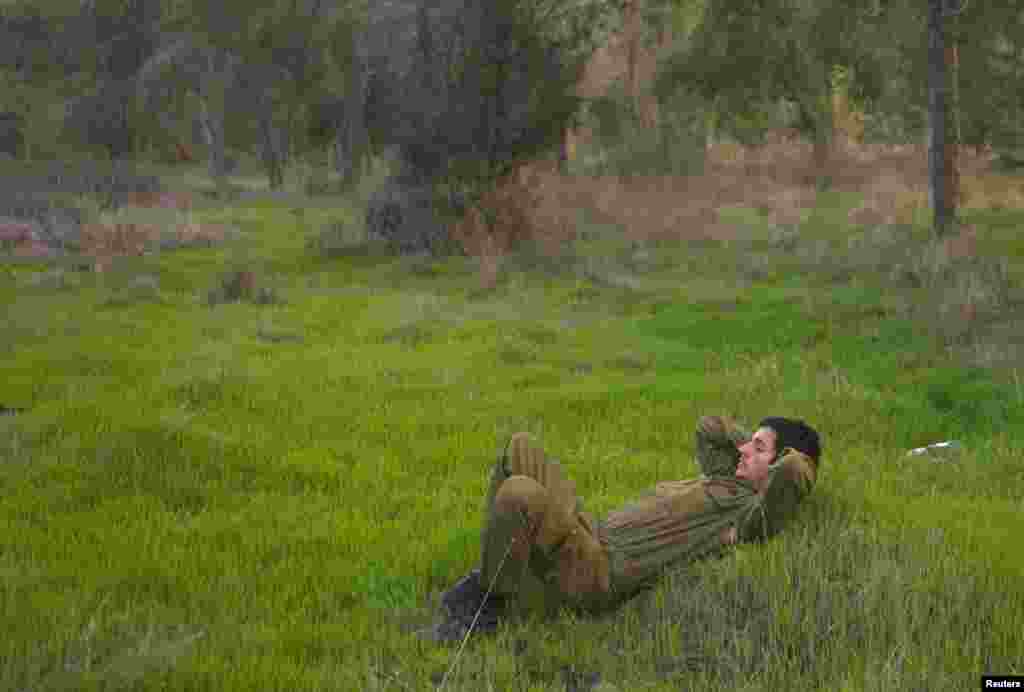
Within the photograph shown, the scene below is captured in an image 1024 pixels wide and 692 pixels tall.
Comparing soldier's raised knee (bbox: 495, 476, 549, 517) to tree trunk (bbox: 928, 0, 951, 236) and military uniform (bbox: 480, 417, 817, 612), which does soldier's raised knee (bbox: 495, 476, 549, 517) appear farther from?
tree trunk (bbox: 928, 0, 951, 236)

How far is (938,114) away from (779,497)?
14.4 metres

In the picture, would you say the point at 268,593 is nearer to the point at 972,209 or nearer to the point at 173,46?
the point at 972,209

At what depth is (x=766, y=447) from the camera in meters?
5.05

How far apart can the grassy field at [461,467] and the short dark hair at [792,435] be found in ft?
1.22

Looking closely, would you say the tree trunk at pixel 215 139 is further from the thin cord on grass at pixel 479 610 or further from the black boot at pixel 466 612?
the thin cord on grass at pixel 479 610

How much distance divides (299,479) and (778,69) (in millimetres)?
28990

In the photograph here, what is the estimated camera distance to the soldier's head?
5039 mm

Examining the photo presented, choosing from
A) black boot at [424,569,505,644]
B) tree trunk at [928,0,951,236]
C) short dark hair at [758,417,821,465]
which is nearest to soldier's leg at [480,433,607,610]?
black boot at [424,569,505,644]

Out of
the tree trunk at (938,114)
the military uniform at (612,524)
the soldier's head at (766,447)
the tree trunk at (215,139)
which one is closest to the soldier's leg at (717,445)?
the military uniform at (612,524)

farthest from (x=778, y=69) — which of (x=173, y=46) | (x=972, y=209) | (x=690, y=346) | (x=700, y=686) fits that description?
(x=700, y=686)

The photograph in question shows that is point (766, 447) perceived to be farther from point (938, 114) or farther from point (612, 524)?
point (938, 114)

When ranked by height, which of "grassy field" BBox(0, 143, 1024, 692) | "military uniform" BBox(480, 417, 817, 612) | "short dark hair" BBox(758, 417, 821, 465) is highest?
"short dark hair" BBox(758, 417, 821, 465)

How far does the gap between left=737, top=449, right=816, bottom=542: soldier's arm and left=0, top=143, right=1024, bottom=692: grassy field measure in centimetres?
16

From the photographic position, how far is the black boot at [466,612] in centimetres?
442
